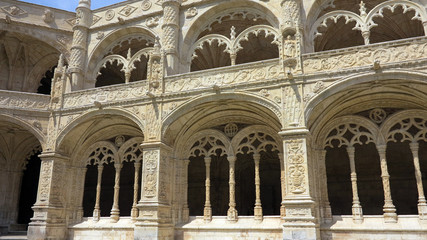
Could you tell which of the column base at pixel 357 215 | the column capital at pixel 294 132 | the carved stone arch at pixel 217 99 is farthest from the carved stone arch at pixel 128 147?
the column base at pixel 357 215

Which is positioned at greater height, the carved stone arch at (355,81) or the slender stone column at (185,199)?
the carved stone arch at (355,81)

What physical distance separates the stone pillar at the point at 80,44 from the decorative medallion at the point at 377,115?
370 inches

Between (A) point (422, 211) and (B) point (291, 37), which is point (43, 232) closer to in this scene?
(B) point (291, 37)

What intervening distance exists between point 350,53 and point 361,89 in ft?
3.08

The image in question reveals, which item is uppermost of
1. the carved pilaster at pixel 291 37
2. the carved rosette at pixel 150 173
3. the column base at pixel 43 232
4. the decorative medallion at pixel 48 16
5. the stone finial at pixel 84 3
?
the stone finial at pixel 84 3

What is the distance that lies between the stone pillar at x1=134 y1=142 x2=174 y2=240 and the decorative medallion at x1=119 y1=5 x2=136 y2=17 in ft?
17.4

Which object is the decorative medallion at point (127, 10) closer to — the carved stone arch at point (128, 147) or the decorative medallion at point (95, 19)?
the decorative medallion at point (95, 19)

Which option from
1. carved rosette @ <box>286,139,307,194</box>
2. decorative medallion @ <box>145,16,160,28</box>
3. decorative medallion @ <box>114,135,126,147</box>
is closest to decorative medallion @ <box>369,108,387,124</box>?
carved rosette @ <box>286,139,307,194</box>

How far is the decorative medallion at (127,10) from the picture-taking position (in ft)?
44.1

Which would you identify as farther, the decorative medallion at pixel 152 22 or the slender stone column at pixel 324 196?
the decorative medallion at pixel 152 22

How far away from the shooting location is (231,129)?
38.1 ft

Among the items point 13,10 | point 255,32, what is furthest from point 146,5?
point 13,10

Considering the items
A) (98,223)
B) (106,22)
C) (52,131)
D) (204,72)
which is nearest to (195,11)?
(204,72)

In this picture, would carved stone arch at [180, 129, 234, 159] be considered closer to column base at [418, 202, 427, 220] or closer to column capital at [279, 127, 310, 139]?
column capital at [279, 127, 310, 139]
